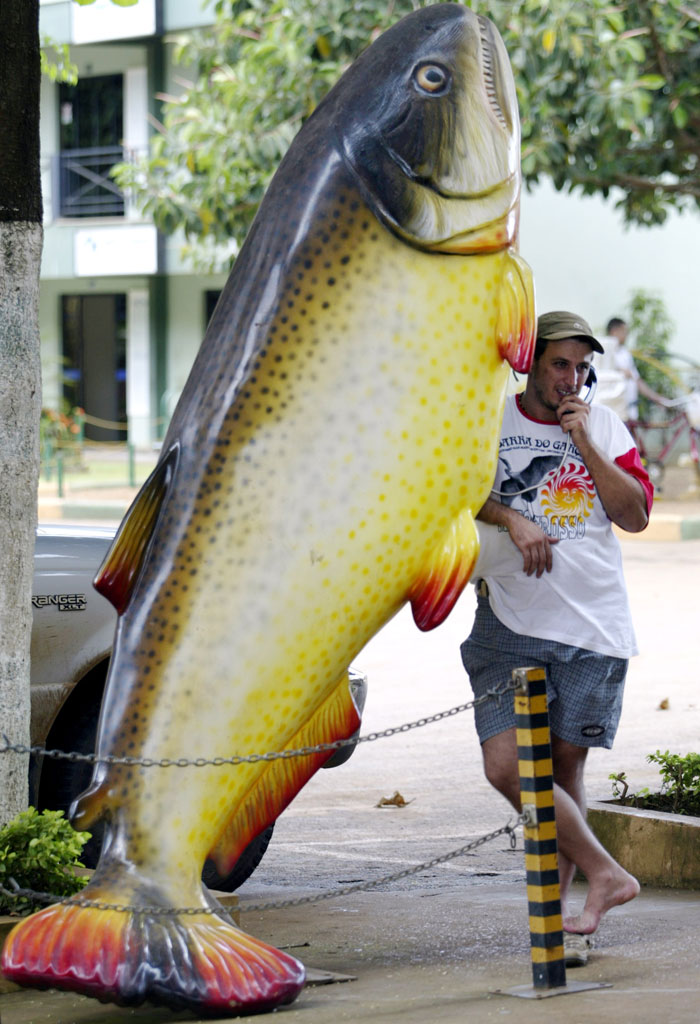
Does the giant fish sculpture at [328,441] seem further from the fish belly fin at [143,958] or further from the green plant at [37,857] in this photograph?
the green plant at [37,857]

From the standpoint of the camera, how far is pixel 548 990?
407 centimetres

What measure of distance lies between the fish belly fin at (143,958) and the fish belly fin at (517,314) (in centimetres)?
154

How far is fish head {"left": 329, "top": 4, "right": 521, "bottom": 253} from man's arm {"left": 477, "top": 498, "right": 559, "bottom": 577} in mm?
915

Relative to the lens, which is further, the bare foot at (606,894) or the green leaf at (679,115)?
the green leaf at (679,115)

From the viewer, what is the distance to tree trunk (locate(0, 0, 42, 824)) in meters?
4.71

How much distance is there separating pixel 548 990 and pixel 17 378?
92.7 inches

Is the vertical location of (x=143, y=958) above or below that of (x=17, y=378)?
below

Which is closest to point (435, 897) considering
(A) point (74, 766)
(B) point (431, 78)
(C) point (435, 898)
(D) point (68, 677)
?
(C) point (435, 898)

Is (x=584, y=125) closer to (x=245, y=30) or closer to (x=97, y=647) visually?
(x=245, y=30)

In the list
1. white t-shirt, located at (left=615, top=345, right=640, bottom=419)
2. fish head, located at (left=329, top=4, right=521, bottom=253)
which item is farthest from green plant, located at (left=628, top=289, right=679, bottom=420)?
fish head, located at (left=329, top=4, right=521, bottom=253)

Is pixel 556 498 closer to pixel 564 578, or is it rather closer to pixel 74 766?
pixel 564 578

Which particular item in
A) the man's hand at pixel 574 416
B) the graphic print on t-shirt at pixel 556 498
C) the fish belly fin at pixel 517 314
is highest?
the fish belly fin at pixel 517 314

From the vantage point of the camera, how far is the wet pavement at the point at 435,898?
406 centimetres

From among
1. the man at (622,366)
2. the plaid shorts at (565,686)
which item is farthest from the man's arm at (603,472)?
the man at (622,366)
